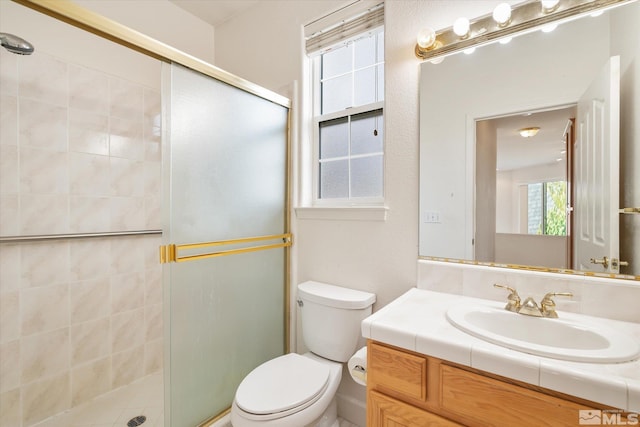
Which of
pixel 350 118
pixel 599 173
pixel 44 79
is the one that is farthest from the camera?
pixel 350 118

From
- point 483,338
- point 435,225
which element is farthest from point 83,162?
point 483,338

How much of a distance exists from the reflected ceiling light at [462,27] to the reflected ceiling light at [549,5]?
26 cm

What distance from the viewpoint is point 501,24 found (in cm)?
121

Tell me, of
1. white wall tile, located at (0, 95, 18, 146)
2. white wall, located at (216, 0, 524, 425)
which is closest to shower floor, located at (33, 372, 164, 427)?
white wall, located at (216, 0, 524, 425)

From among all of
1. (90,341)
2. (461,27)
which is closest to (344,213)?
(461,27)

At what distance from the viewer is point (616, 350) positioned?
2.59ft

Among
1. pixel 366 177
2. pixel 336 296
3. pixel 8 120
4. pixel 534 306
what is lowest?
pixel 336 296

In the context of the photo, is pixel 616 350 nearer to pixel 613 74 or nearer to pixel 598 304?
pixel 598 304

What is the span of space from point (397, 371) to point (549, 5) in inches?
58.0

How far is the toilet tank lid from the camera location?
1.49 m

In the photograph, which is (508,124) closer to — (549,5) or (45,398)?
(549,5)

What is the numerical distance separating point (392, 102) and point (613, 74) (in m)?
0.83

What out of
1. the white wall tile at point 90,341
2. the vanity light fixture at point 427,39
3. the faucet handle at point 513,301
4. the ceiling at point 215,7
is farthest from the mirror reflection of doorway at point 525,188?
the white wall tile at point 90,341

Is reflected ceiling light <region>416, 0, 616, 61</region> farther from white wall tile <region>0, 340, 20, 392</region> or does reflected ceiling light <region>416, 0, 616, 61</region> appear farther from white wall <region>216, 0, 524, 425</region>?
white wall tile <region>0, 340, 20, 392</region>
